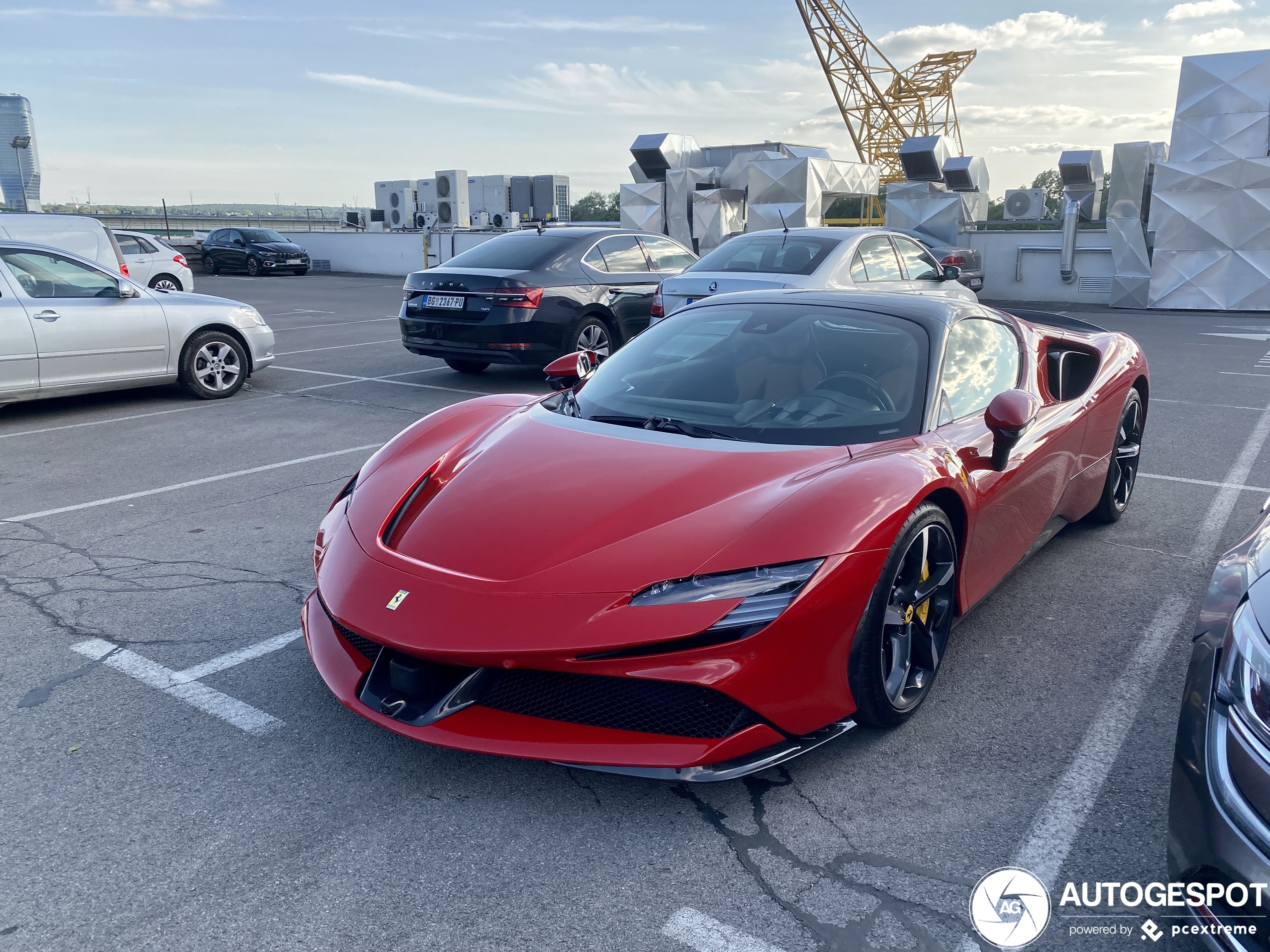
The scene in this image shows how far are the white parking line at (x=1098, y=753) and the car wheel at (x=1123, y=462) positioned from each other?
46 cm

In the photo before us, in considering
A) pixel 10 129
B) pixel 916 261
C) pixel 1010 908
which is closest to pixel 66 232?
pixel 916 261

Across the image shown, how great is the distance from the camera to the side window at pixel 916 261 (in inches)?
358

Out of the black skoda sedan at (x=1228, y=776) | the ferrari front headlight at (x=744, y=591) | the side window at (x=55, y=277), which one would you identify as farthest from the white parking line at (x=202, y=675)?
the side window at (x=55, y=277)

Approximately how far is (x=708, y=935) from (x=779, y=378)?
1.99m

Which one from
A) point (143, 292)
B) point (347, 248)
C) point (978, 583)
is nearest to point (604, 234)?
point (143, 292)

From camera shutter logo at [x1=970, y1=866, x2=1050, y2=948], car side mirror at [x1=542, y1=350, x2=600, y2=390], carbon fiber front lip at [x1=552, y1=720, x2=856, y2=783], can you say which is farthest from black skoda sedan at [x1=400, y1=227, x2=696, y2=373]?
camera shutter logo at [x1=970, y1=866, x2=1050, y2=948]

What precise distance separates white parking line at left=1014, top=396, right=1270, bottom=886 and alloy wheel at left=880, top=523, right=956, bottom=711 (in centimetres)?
48

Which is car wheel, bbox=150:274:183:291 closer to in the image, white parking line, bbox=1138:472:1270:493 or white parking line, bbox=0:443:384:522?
white parking line, bbox=0:443:384:522

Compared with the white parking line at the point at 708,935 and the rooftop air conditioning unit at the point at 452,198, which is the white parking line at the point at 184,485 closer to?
the white parking line at the point at 708,935

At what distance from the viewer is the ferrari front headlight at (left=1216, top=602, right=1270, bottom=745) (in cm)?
172

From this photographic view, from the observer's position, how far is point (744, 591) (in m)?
2.41

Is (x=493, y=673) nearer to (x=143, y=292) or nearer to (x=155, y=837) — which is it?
(x=155, y=837)

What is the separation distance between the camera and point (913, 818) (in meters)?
2.47

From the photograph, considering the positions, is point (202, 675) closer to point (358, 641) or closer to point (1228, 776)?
point (358, 641)
